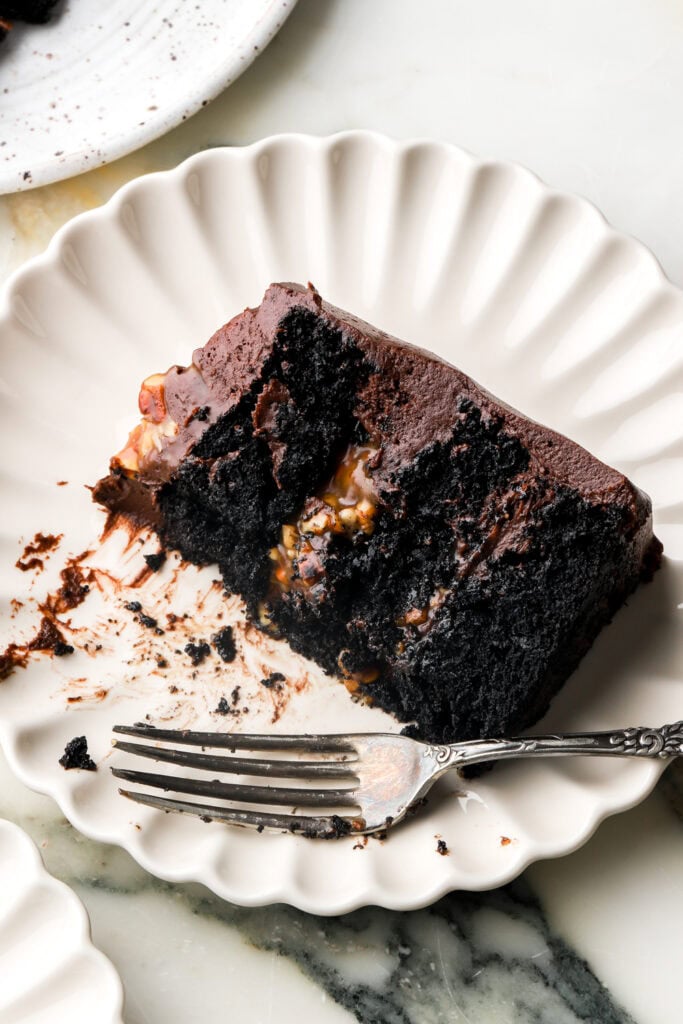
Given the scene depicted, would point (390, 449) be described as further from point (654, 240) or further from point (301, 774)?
point (654, 240)

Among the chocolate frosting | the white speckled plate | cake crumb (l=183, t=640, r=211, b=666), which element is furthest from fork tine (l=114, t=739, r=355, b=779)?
the white speckled plate

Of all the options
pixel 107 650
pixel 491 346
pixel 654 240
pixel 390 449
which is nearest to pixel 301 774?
pixel 107 650

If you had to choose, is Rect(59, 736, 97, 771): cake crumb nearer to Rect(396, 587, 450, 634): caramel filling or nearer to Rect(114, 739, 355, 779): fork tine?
Rect(114, 739, 355, 779): fork tine

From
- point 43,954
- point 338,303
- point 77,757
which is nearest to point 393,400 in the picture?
point 338,303

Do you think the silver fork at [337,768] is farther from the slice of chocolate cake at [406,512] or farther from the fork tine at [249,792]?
the slice of chocolate cake at [406,512]

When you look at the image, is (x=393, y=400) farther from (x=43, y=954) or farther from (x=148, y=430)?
(x=43, y=954)

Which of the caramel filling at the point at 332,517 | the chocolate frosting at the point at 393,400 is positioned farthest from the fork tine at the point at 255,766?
the chocolate frosting at the point at 393,400

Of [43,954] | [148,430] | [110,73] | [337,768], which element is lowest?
[43,954]
